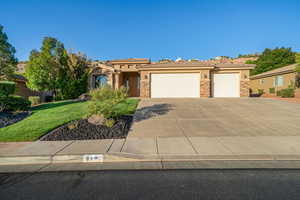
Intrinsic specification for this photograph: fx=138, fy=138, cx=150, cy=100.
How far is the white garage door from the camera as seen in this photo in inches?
567

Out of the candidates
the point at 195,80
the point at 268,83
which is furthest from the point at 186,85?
the point at 268,83

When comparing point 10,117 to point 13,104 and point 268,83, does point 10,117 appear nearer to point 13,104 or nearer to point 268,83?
point 13,104

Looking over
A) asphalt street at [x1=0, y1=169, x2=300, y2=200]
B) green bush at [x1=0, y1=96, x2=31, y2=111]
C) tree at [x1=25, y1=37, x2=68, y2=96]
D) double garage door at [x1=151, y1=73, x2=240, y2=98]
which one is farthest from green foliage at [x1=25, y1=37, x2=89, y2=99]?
asphalt street at [x1=0, y1=169, x2=300, y2=200]

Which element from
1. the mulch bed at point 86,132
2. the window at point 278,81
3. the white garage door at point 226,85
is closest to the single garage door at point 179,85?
the white garage door at point 226,85

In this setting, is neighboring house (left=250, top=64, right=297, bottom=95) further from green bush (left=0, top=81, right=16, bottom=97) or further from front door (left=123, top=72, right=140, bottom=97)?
green bush (left=0, top=81, right=16, bottom=97)

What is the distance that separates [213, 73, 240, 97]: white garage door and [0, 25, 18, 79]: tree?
20688 mm

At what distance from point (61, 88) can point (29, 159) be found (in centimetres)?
1313

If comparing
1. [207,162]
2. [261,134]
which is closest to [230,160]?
[207,162]

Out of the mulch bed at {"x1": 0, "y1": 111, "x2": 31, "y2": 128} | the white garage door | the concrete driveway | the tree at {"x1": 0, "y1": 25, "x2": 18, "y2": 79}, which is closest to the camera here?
the concrete driveway

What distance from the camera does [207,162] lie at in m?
3.50

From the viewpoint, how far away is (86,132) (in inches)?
224

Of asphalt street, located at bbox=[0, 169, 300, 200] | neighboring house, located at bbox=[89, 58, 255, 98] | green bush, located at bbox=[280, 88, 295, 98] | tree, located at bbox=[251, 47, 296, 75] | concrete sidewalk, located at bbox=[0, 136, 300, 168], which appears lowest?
asphalt street, located at bbox=[0, 169, 300, 200]

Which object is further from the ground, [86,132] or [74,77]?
[74,77]

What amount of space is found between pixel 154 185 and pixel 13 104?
10.4m
